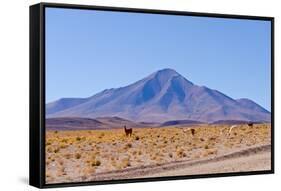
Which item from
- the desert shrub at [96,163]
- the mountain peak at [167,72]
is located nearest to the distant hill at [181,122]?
the mountain peak at [167,72]

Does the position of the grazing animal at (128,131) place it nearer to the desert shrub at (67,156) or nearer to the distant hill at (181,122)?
the distant hill at (181,122)

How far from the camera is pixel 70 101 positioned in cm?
1043

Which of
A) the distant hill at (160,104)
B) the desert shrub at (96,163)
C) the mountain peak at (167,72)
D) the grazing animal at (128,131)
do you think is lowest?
the desert shrub at (96,163)

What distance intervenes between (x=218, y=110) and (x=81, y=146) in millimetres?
2168

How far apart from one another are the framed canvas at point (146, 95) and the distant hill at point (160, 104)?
14 millimetres

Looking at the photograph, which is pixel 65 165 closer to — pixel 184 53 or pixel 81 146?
pixel 81 146

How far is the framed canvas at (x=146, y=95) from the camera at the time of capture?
10320mm

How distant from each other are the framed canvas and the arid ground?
0.04 feet

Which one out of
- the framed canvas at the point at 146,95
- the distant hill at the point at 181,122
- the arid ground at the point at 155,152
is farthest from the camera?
the distant hill at the point at 181,122

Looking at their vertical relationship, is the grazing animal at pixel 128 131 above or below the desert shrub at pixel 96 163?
above

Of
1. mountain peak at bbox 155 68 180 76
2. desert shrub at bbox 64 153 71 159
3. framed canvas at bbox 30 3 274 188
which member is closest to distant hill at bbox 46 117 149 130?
framed canvas at bbox 30 3 274 188

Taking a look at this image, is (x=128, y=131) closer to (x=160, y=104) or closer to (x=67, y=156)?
(x=160, y=104)

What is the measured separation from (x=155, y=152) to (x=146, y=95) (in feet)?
2.58

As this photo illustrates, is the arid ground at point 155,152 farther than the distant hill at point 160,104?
No
